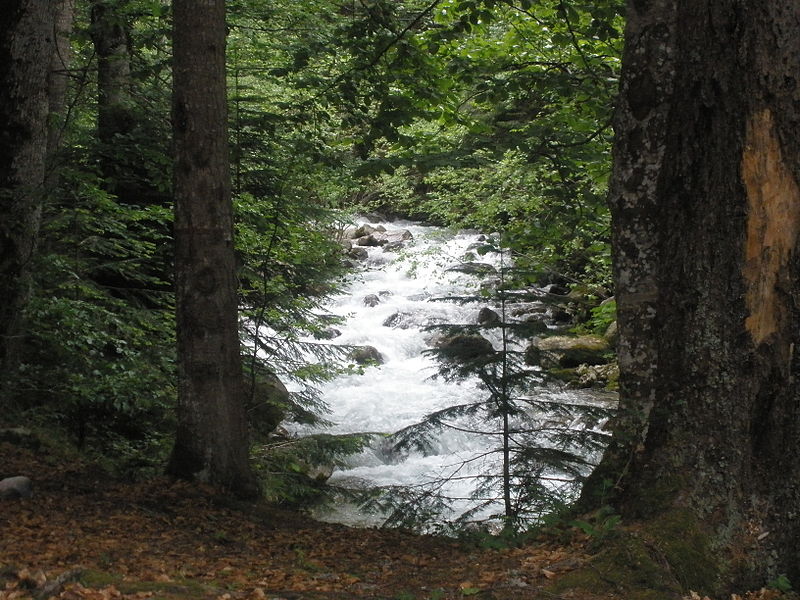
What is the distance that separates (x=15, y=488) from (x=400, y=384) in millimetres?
9926

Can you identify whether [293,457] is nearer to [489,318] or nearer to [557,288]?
[489,318]

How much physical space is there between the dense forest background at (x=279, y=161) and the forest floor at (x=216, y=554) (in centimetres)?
123

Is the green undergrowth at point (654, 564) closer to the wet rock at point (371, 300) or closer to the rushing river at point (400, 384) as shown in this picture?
the rushing river at point (400, 384)

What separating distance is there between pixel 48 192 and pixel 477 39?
510 cm

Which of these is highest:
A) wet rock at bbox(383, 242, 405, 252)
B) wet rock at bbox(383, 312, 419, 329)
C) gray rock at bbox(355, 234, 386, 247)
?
gray rock at bbox(355, 234, 386, 247)

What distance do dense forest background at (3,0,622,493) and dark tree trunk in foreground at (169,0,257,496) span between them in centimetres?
120

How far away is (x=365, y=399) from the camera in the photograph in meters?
13.9

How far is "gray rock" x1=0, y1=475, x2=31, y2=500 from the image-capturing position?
498cm

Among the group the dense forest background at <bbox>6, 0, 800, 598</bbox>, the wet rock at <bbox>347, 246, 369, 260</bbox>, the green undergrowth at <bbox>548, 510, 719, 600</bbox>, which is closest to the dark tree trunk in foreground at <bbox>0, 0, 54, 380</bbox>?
the dense forest background at <bbox>6, 0, 800, 598</bbox>

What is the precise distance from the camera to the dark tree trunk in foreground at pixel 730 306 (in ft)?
11.4

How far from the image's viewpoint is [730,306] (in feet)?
11.7

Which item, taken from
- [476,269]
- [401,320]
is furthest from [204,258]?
[401,320]

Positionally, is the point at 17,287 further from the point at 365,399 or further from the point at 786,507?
the point at 365,399

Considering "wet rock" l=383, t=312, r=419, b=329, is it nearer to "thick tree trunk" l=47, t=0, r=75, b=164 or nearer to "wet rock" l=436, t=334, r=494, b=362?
"thick tree trunk" l=47, t=0, r=75, b=164
